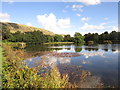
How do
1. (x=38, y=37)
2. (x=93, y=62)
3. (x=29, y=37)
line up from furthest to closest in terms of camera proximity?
(x=38, y=37) → (x=29, y=37) → (x=93, y=62)

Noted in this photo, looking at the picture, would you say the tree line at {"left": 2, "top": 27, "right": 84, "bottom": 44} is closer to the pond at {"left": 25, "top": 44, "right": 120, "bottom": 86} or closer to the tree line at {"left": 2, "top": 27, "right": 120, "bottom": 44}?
the tree line at {"left": 2, "top": 27, "right": 120, "bottom": 44}

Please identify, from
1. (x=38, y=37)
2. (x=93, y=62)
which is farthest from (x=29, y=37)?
(x=93, y=62)

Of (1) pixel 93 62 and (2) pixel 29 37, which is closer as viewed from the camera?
(1) pixel 93 62

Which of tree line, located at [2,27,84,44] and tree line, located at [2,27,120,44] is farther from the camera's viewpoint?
tree line, located at [2,27,120,44]

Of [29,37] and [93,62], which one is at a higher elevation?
[29,37]

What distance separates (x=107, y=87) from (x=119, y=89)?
75 cm

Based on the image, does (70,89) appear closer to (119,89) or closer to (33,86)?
(33,86)

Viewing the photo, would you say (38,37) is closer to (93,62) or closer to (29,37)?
(29,37)

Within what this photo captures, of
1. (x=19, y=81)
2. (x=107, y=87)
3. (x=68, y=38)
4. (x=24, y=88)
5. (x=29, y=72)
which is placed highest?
(x=68, y=38)

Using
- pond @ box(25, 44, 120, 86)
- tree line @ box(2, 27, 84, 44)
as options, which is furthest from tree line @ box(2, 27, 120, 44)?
pond @ box(25, 44, 120, 86)

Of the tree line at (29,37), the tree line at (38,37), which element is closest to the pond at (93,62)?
the tree line at (29,37)

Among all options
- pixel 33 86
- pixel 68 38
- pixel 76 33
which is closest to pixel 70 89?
pixel 33 86

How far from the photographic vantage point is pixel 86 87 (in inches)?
300

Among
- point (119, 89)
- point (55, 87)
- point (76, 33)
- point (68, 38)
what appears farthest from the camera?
point (68, 38)
